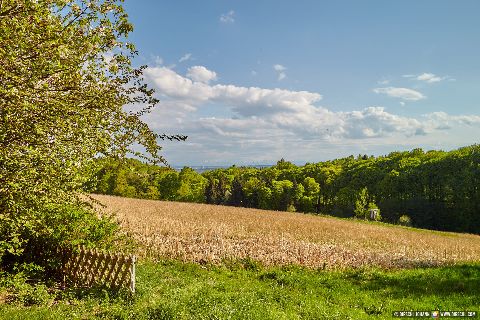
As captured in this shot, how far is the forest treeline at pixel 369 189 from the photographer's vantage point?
72812 mm

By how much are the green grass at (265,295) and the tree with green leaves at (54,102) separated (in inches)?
170

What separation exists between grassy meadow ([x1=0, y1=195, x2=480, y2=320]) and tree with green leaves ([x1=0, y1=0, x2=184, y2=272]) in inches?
184

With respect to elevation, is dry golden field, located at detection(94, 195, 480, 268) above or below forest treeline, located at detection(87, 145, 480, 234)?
below

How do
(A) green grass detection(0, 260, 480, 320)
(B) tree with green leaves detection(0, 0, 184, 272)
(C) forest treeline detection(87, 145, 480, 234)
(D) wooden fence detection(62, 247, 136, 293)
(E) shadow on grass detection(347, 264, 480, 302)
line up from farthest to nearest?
Result: (C) forest treeline detection(87, 145, 480, 234), (E) shadow on grass detection(347, 264, 480, 302), (D) wooden fence detection(62, 247, 136, 293), (A) green grass detection(0, 260, 480, 320), (B) tree with green leaves detection(0, 0, 184, 272)

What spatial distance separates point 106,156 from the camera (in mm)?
9242

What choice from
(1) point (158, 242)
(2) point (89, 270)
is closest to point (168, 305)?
(2) point (89, 270)

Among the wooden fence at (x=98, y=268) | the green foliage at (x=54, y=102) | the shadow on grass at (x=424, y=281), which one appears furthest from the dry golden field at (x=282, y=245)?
the green foliage at (x=54, y=102)

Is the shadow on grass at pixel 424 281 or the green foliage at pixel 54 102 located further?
the shadow on grass at pixel 424 281

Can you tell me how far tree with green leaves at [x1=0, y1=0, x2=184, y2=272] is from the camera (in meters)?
6.41

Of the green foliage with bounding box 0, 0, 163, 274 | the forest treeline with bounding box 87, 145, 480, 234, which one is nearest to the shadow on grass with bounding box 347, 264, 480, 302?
the green foliage with bounding box 0, 0, 163, 274

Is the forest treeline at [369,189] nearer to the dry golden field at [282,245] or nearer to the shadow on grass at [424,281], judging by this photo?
the dry golden field at [282,245]

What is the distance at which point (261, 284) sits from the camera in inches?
643

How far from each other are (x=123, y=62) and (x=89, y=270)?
957 cm

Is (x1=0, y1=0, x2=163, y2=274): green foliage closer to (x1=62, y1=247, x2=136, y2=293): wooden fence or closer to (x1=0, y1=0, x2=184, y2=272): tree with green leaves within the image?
(x1=0, y1=0, x2=184, y2=272): tree with green leaves
